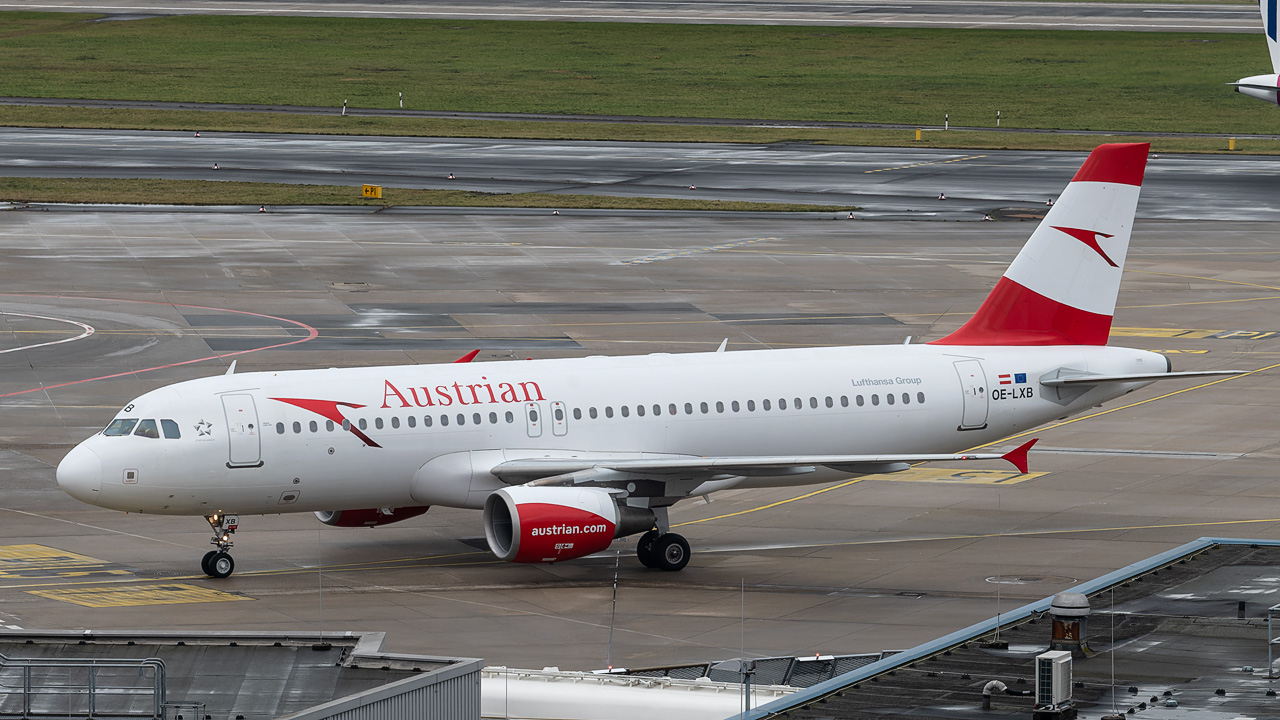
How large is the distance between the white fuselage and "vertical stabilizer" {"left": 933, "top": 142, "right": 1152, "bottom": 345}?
2.04 feet

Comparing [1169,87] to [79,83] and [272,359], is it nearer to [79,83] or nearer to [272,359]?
[79,83]

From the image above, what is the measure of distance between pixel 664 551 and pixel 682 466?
2.23m

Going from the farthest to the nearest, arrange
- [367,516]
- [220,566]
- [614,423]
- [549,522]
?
[367,516] < [614,423] < [220,566] < [549,522]

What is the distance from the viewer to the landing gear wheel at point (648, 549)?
40.9 meters

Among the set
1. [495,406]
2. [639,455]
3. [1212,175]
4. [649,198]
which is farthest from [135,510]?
[1212,175]

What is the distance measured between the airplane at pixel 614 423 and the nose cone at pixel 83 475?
4 cm

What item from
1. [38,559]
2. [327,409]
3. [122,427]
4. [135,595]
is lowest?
[135,595]

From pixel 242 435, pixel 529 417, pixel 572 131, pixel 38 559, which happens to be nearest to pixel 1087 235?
pixel 529 417

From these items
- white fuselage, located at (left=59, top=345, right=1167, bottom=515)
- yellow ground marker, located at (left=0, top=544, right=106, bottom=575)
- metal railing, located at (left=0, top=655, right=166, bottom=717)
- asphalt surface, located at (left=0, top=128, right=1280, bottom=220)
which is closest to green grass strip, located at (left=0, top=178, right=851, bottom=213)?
asphalt surface, located at (left=0, top=128, right=1280, bottom=220)

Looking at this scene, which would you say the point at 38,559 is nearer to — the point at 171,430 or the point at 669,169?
the point at 171,430

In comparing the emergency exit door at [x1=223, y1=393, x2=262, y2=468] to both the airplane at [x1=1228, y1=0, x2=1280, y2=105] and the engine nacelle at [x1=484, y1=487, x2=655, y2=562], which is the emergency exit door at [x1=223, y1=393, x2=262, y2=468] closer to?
the engine nacelle at [x1=484, y1=487, x2=655, y2=562]

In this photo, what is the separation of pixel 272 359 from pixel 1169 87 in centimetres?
11189

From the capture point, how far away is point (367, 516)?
42.5 meters

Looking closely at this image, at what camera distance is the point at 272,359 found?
6269 cm
